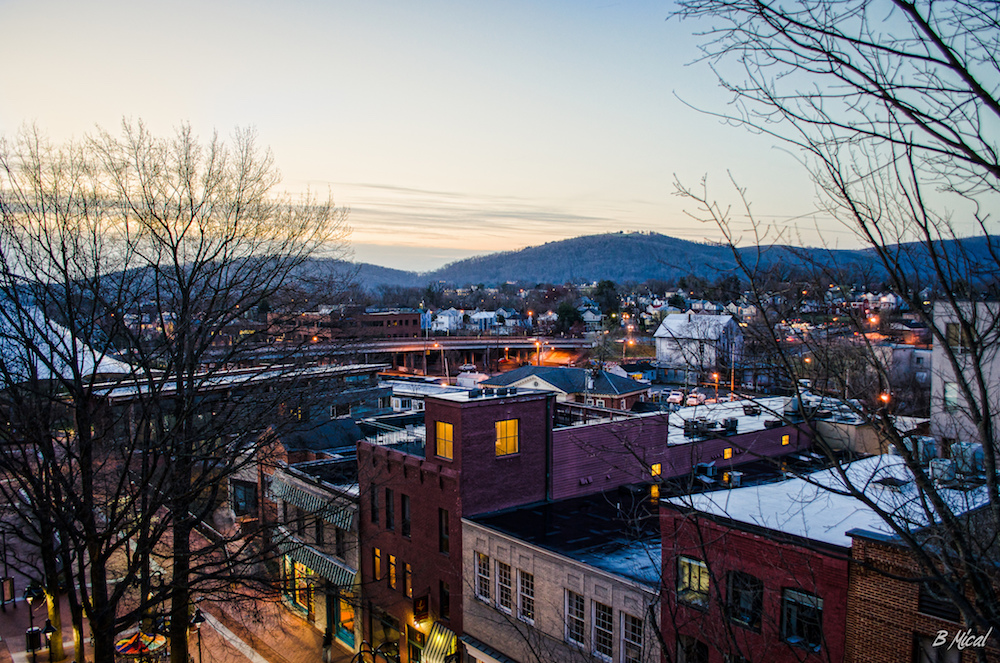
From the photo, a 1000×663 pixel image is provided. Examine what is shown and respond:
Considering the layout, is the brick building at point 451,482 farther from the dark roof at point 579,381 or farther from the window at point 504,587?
the dark roof at point 579,381

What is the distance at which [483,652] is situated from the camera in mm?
18984

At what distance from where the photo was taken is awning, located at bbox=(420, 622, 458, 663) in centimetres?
2047

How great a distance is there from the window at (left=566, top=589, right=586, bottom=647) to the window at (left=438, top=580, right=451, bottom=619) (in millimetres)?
5284

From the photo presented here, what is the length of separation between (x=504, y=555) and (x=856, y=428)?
17.9 meters

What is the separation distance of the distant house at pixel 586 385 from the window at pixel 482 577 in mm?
27877

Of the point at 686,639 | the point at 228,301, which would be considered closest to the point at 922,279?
the point at 686,639

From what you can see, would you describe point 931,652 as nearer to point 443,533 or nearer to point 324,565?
point 443,533

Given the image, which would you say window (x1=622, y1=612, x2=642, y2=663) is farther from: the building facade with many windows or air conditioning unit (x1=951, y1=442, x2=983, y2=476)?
air conditioning unit (x1=951, y1=442, x2=983, y2=476)

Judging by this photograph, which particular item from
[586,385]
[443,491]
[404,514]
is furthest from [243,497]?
[586,385]

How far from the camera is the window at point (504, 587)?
18.7m

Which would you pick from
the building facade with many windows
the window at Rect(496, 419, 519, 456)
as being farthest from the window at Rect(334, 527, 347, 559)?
the window at Rect(496, 419, 519, 456)

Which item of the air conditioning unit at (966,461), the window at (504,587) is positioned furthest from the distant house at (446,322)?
the air conditioning unit at (966,461)

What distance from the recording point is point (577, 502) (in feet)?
72.7

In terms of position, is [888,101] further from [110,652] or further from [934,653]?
[110,652]
